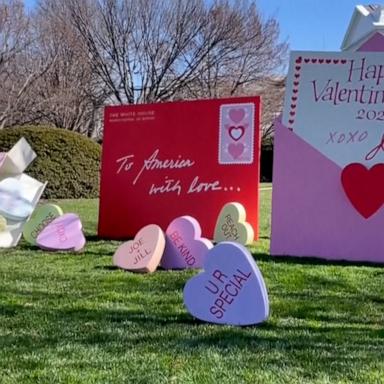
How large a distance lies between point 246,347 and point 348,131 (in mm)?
3888

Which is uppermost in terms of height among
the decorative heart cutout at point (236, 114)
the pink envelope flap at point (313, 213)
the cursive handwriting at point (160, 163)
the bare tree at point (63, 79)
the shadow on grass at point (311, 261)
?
the bare tree at point (63, 79)

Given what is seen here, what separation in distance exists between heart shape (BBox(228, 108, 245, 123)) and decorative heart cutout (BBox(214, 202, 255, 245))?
1.24 m

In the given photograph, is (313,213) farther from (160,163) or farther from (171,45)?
(171,45)

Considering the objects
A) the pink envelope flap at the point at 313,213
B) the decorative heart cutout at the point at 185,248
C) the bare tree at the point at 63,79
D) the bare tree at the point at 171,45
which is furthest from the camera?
the bare tree at the point at 171,45

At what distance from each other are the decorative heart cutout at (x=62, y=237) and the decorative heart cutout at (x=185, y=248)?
1660mm

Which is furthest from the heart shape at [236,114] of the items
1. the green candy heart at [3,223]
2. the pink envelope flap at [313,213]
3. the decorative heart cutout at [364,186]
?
the green candy heart at [3,223]

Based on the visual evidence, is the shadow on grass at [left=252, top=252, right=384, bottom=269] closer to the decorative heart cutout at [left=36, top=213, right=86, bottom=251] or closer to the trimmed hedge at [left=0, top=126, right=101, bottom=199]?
the decorative heart cutout at [left=36, top=213, right=86, bottom=251]

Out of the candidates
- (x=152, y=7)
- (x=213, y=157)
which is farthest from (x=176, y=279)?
(x=152, y=7)

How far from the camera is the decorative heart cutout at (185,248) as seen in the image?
664cm

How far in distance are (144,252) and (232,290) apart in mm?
2235

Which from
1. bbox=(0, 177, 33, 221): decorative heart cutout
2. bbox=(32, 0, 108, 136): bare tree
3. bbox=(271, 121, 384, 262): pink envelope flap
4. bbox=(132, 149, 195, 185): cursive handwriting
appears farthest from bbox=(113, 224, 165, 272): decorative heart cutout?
bbox=(32, 0, 108, 136): bare tree

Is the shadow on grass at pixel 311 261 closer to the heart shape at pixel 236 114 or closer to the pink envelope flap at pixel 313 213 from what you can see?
the pink envelope flap at pixel 313 213

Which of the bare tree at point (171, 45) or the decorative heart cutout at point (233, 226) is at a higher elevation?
the bare tree at point (171, 45)

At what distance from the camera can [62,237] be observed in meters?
8.03
